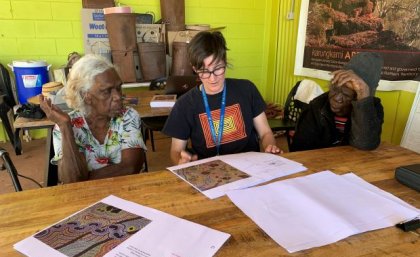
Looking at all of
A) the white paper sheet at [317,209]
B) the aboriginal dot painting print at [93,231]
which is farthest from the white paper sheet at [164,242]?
the white paper sheet at [317,209]

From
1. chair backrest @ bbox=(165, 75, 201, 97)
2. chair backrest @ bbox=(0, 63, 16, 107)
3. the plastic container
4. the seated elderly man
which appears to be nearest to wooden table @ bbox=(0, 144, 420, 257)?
the seated elderly man

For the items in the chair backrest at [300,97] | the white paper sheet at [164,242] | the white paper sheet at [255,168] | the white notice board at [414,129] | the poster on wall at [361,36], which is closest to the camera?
the white paper sheet at [164,242]

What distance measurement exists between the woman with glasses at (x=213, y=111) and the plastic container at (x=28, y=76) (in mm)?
2464

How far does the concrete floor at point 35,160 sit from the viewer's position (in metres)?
2.76

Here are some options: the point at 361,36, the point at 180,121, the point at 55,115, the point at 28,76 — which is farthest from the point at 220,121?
the point at 28,76

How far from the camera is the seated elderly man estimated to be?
1385 millimetres

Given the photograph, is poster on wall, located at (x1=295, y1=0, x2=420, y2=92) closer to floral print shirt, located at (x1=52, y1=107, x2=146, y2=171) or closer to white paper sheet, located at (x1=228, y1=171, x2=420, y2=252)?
white paper sheet, located at (x1=228, y1=171, x2=420, y2=252)

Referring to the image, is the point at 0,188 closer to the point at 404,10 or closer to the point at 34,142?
the point at 34,142

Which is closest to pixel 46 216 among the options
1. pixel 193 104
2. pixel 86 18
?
pixel 193 104

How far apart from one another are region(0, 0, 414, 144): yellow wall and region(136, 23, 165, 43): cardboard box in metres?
0.25

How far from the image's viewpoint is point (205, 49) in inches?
56.5

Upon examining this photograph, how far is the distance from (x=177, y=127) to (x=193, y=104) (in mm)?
139

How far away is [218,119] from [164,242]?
89 centimetres

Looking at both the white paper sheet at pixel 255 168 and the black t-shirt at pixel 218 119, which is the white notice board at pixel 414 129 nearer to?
the black t-shirt at pixel 218 119
